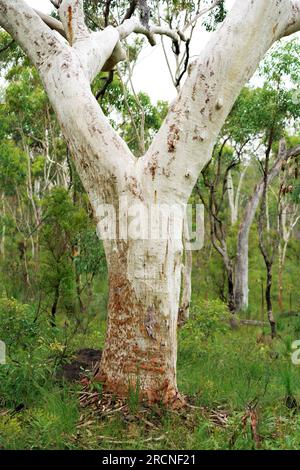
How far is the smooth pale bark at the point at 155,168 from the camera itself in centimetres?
385

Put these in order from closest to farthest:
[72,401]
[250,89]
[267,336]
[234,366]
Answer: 1. [72,401]
2. [234,366]
3. [267,336]
4. [250,89]

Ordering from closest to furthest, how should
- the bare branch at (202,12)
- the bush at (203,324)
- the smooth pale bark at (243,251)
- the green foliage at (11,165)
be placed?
1. the bush at (203,324)
2. the bare branch at (202,12)
3. the smooth pale bark at (243,251)
4. the green foliage at (11,165)

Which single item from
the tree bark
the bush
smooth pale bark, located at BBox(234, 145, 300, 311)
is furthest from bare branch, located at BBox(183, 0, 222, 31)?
the tree bark

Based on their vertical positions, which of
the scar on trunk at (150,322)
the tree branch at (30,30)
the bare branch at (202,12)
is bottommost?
the scar on trunk at (150,322)

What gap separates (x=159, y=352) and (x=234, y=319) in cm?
690

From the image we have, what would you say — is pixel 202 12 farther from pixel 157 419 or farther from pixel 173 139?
pixel 157 419

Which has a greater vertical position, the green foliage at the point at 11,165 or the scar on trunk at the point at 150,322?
the green foliage at the point at 11,165

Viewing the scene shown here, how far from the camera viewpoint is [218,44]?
3891 millimetres

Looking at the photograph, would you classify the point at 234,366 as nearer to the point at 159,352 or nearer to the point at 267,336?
the point at 159,352

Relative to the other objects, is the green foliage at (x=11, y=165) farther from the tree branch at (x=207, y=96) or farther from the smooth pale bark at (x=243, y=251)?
the tree branch at (x=207, y=96)

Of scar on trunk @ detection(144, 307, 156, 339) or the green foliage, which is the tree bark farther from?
the green foliage

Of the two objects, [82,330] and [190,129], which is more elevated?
[190,129]

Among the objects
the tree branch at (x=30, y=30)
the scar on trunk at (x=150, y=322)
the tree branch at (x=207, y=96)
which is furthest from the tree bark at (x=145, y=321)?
the tree branch at (x=30, y=30)
